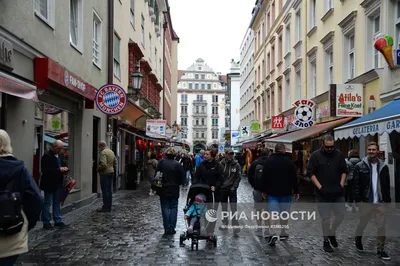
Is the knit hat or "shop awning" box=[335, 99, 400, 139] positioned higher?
"shop awning" box=[335, 99, 400, 139]

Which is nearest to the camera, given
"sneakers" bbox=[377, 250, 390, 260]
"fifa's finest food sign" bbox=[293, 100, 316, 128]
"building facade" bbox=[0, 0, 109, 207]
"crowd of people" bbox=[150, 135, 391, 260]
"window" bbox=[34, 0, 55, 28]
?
"sneakers" bbox=[377, 250, 390, 260]

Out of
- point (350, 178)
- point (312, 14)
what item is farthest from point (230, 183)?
point (312, 14)

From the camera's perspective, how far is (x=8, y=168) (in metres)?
3.71

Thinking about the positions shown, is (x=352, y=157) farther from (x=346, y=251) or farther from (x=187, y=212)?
(x=187, y=212)

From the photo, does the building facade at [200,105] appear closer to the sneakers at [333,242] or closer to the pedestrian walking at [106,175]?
the pedestrian walking at [106,175]

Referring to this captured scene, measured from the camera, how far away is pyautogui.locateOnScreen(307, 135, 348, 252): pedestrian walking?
741 centimetres

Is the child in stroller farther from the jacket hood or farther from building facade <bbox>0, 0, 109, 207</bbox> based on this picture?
the jacket hood

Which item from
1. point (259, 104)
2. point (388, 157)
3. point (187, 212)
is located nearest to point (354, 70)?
point (388, 157)

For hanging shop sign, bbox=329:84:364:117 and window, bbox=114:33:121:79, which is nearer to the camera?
hanging shop sign, bbox=329:84:364:117

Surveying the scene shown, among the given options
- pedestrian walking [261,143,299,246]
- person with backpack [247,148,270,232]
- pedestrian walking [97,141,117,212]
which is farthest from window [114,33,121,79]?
pedestrian walking [261,143,299,246]

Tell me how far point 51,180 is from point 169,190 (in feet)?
8.21

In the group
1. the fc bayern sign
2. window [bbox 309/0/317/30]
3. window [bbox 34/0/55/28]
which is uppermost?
window [bbox 309/0/317/30]

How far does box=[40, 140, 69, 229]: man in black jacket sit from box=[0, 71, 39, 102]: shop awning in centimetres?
157

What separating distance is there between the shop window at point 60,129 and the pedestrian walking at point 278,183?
5.34 meters
